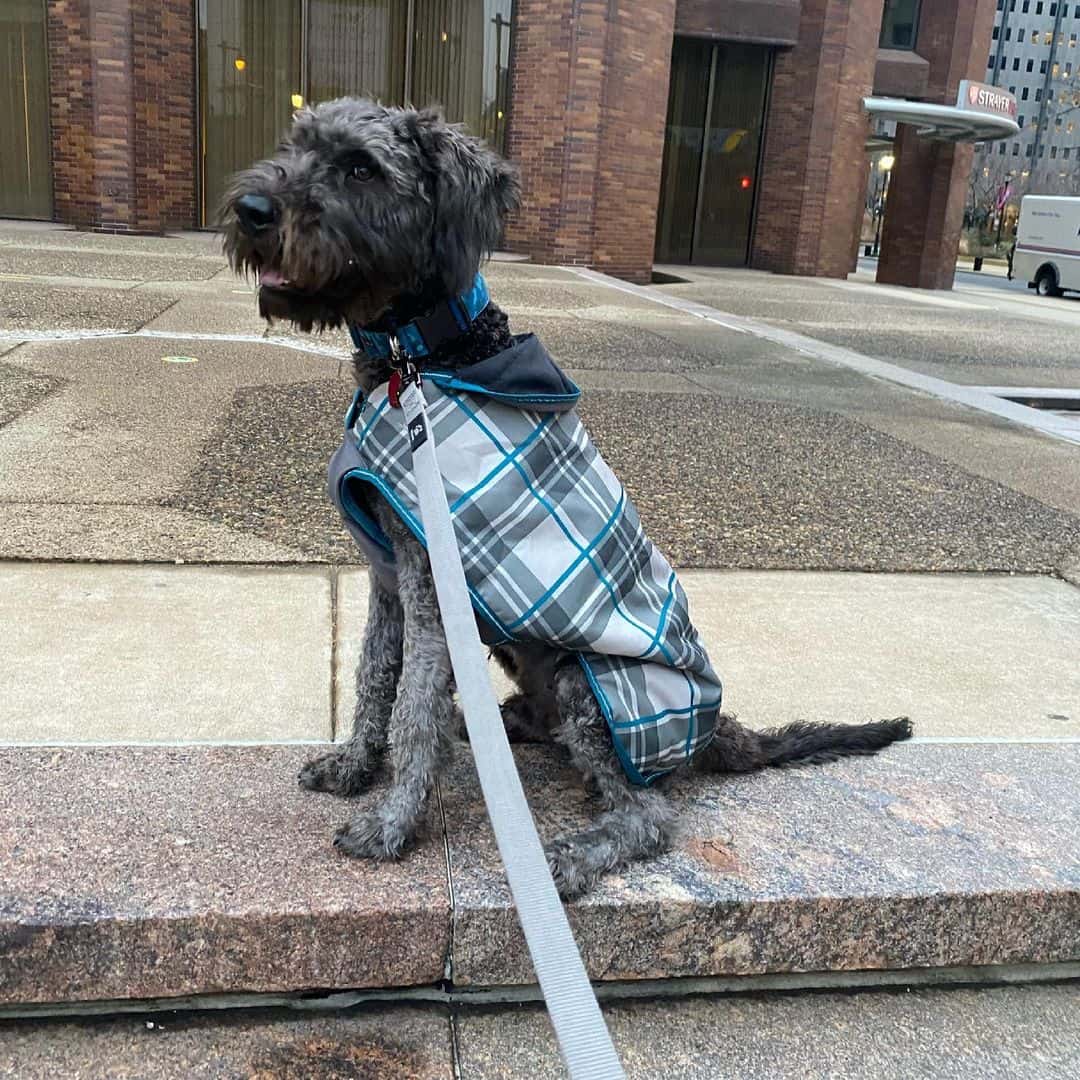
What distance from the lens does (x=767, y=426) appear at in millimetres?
7340

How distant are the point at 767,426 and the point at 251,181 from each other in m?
5.75

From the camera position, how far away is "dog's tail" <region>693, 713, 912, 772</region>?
2.69 meters

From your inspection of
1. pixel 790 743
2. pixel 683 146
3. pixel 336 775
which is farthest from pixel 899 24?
pixel 336 775

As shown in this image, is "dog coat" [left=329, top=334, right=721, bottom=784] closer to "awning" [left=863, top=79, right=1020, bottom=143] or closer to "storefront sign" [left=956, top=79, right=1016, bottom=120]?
"awning" [left=863, top=79, right=1020, bottom=143]

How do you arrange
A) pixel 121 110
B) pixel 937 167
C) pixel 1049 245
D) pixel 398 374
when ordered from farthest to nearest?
pixel 1049 245 → pixel 937 167 → pixel 121 110 → pixel 398 374

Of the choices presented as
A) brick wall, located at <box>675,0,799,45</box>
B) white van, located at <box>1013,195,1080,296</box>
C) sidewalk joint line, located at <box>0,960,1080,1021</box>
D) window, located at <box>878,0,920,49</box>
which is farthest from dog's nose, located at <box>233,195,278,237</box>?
white van, located at <box>1013,195,1080,296</box>

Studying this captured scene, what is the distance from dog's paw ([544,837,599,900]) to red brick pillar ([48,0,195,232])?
60.3 ft

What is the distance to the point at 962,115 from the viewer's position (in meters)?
23.8

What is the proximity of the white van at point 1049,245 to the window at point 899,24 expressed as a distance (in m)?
8.51

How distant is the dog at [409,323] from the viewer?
2.02m

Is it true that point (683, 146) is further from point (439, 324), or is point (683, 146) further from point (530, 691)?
point (439, 324)

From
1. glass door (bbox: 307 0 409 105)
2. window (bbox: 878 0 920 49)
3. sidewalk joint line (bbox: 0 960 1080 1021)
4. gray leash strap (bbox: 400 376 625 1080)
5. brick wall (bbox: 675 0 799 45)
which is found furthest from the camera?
window (bbox: 878 0 920 49)

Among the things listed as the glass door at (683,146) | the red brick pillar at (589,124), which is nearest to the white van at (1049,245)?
the glass door at (683,146)

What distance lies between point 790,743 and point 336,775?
46.7 inches
